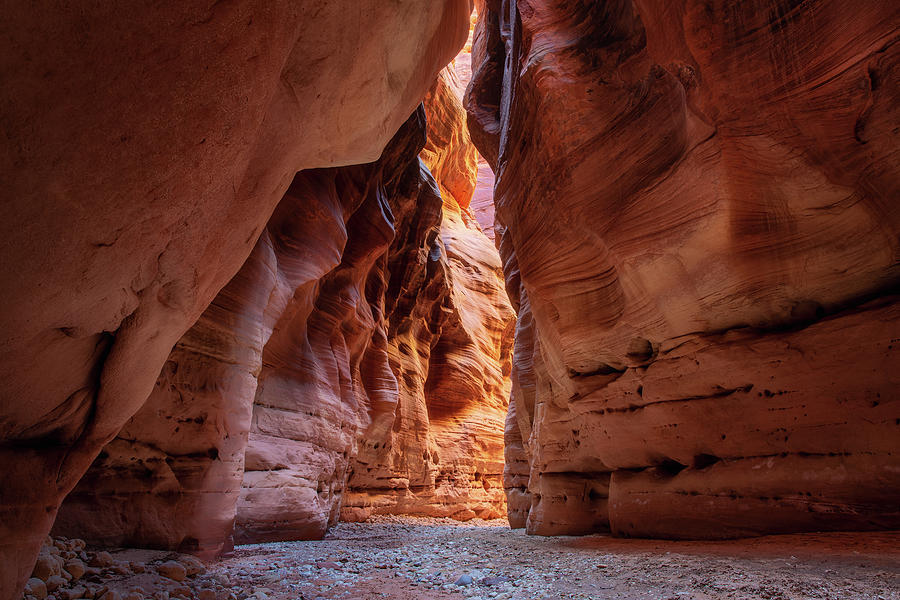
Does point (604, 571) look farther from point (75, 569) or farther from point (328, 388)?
point (328, 388)

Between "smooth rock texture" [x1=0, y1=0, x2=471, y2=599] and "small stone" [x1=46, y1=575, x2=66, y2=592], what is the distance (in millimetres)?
598

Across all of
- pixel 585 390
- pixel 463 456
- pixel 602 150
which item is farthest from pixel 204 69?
pixel 463 456

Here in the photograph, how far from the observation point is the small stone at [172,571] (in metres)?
3.46

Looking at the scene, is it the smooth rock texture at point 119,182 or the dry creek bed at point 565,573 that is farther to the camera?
the dry creek bed at point 565,573

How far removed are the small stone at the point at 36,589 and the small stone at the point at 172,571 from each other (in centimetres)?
96

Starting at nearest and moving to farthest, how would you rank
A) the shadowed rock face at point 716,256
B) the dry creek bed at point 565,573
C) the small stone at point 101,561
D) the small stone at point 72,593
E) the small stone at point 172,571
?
1. the small stone at point 72,593
2. the dry creek bed at point 565,573
3. the small stone at point 101,561
4. the small stone at point 172,571
5. the shadowed rock face at point 716,256

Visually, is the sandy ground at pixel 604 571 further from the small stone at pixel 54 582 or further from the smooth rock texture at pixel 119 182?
the smooth rock texture at pixel 119 182

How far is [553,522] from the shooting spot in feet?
23.3

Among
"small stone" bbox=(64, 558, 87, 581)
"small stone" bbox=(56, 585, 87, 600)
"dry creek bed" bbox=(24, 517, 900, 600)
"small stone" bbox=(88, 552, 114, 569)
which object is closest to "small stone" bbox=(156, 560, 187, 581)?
"dry creek bed" bbox=(24, 517, 900, 600)

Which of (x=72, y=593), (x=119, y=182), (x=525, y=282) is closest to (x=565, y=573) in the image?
(x=72, y=593)

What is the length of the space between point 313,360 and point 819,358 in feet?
23.3

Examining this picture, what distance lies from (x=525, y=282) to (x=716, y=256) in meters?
2.97

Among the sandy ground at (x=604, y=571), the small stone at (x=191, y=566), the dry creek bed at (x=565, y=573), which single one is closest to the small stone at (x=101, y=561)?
the dry creek bed at (x=565, y=573)

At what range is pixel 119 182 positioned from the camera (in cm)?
204
